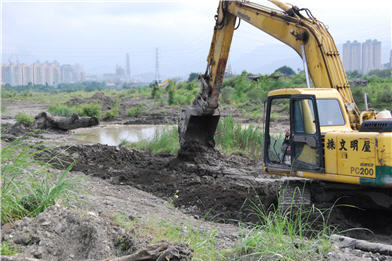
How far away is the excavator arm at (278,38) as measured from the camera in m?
7.85

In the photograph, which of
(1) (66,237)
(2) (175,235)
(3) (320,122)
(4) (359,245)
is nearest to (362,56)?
(3) (320,122)

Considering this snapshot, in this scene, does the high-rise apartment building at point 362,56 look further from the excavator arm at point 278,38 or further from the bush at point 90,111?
the excavator arm at point 278,38

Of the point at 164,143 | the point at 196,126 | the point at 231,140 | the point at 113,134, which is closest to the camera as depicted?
the point at 196,126

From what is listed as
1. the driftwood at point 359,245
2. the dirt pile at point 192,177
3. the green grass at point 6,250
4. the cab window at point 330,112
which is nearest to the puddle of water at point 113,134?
the dirt pile at point 192,177

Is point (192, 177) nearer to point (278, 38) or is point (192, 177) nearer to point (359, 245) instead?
point (278, 38)

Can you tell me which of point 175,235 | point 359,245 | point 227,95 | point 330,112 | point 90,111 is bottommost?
point 359,245

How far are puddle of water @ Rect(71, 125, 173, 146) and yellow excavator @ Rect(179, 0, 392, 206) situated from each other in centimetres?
894

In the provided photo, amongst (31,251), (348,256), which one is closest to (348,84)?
(348,256)

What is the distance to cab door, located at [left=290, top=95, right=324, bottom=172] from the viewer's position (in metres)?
6.90

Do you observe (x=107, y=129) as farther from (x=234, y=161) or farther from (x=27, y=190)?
(x=27, y=190)

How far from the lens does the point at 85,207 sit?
17.0 ft

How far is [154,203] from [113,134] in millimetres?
12264

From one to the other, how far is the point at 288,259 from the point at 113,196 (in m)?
4.56

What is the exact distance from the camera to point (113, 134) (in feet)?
65.4
